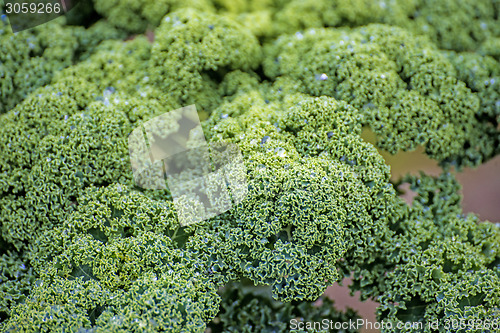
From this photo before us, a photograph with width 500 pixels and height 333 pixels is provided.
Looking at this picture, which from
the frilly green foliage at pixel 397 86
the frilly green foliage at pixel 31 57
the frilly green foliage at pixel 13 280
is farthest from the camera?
the frilly green foliage at pixel 31 57

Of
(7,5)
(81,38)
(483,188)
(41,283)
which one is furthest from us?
(483,188)

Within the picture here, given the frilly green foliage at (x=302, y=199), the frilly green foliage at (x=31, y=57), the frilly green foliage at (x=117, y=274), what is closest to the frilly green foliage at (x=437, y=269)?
the frilly green foliage at (x=302, y=199)

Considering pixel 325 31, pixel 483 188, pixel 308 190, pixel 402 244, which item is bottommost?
pixel 483 188

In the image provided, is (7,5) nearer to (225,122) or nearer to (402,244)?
(225,122)

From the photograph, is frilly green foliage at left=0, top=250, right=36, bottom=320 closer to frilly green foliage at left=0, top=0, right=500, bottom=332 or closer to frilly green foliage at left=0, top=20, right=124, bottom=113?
frilly green foliage at left=0, top=0, right=500, bottom=332

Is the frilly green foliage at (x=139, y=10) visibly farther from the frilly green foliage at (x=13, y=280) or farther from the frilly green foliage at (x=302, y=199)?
the frilly green foliage at (x=13, y=280)

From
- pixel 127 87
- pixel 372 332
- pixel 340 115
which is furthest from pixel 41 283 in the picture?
pixel 372 332

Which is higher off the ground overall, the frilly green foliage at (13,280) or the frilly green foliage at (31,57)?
the frilly green foliage at (31,57)

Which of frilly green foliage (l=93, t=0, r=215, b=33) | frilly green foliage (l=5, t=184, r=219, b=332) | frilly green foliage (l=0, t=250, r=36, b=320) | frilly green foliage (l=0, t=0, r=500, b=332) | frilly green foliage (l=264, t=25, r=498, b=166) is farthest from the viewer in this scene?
frilly green foliage (l=93, t=0, r=215, b=33)

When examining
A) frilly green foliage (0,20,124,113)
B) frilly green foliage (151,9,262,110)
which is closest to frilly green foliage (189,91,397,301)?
frilly green foliage (151,9,262,110)
